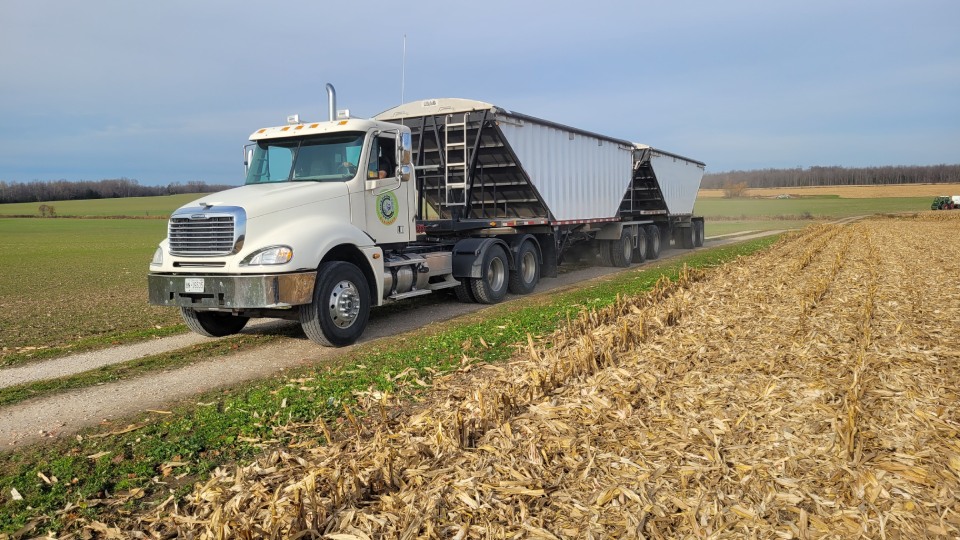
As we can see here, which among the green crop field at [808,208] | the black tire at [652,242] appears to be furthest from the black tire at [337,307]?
the green crop field at [808,208]

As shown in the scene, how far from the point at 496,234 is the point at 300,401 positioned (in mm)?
8700

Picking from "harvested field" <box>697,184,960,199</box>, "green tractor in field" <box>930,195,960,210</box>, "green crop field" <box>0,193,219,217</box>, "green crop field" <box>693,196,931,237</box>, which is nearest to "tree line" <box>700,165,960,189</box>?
"harvested field" <box>697,184,960,199</box>

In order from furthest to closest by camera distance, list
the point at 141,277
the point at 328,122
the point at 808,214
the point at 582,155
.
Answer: the point at 808,214
the point at 141,277
the point at 582,155
the point at 328,122

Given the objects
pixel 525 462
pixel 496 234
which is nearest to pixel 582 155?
pixel 496 234

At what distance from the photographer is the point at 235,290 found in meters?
8.21

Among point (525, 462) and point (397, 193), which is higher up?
point (397, 193)

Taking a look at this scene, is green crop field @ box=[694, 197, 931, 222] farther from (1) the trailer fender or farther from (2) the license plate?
(2) the license plate

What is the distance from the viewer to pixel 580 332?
8.18m

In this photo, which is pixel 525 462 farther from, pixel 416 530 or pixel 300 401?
pixel 300 401

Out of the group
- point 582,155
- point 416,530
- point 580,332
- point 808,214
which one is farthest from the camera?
point 808,214

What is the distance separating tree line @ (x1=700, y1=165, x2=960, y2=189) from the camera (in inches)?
4828

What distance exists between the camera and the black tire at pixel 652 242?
898 inches

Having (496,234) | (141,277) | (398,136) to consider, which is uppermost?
(398,136)

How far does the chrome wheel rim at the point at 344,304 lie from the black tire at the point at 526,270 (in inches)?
203
